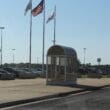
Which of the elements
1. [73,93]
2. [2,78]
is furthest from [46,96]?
[2,78]

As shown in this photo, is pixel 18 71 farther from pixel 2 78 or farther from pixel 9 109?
pixel 9 109

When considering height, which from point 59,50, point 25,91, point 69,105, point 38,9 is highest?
point 38,9

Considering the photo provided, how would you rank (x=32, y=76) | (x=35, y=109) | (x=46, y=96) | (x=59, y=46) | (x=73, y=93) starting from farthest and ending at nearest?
(x=32, y=76) < (x=59, y=46) < (x=73, y=93) < (x=46, y=96) < (x=35, y=109)

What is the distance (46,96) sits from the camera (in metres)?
26.2

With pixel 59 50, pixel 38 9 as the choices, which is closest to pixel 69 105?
pixel 59 50

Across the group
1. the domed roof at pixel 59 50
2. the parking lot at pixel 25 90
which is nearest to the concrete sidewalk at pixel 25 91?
the parking lot at pixel 25 90

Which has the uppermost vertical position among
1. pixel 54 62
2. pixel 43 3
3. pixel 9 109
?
pixel 43 3

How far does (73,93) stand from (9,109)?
12861 mm

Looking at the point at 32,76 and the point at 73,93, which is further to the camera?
the point at 32,76

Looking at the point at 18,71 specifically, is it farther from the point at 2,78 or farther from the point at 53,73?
the point at 53,73

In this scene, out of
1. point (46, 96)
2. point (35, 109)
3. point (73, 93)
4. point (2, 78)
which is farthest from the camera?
point (2, 78)

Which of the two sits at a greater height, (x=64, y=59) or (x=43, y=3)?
(x=43, y=3)

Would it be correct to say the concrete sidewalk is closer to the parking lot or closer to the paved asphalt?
the parking lot

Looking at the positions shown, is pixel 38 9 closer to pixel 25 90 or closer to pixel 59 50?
pixel 59 50
